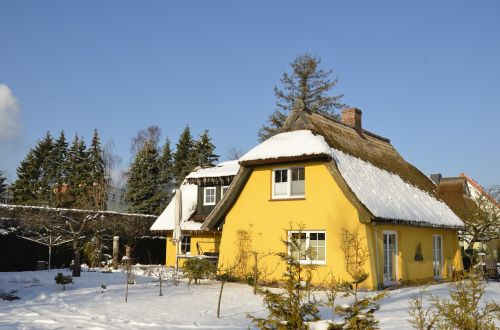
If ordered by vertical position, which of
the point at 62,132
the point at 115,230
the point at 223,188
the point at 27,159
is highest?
the point at 62,132

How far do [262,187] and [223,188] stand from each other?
236 inches

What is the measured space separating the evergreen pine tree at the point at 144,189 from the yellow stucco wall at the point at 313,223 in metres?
25.1

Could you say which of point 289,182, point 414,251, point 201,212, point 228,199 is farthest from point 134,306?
point 201,212

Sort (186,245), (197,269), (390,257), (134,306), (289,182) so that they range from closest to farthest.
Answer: (134,306) → (197,269) → (390,257) → (289,182) → (186,245)

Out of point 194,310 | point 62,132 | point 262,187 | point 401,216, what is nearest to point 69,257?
point 262,187

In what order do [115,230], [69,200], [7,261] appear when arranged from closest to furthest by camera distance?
[7,261] → [115,230] → [69,200]

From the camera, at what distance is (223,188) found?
24203mm

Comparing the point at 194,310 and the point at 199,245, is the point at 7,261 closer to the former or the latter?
the point at 199,245

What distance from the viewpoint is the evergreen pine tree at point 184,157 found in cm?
4831

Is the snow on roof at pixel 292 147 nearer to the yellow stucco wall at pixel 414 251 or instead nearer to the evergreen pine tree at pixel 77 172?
the yellow stucco wall at pixel 414 251

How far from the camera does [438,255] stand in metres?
21.0

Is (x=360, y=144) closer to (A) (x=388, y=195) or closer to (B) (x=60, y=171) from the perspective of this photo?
(A) (x=388, y=195)

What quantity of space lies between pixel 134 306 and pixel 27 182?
131 feet

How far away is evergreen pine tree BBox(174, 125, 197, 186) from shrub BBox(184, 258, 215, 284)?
1212 inches
